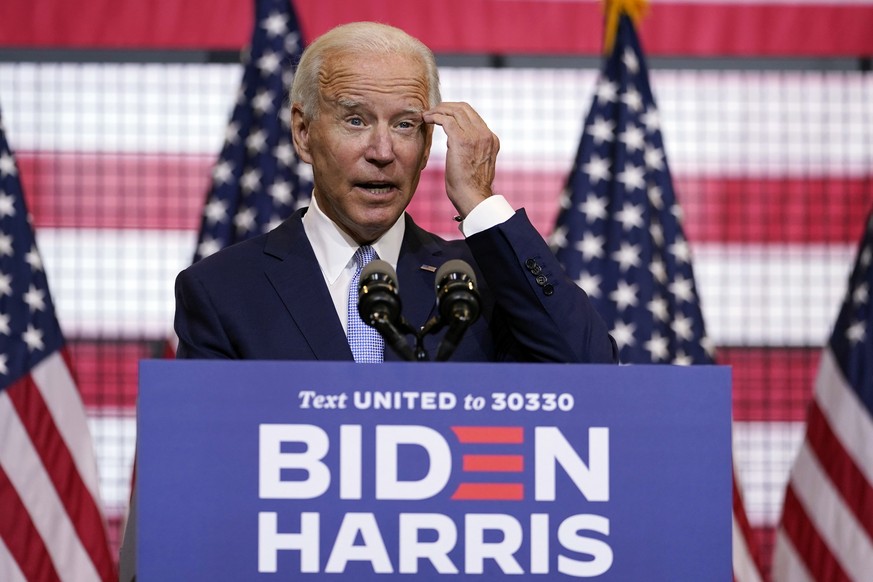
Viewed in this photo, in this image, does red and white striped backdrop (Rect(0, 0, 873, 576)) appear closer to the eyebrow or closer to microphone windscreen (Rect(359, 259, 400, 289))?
the eyebrow

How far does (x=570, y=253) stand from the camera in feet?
12.2

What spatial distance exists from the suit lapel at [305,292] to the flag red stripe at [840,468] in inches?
80.1

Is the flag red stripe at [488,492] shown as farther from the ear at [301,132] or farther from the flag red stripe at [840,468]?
the flag red stripe at [840,468]

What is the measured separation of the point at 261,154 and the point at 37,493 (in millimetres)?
1176

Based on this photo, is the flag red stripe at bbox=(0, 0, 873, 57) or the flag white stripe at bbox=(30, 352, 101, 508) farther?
the flag red stripe at bbox=(0, 0, 873, 57)

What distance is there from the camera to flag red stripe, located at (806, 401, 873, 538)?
11.3ft

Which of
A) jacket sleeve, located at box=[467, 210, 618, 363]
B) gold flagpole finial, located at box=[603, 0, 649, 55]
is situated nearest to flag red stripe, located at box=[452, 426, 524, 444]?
jacket sleeve, located at box=[467, 210, 618, 363]

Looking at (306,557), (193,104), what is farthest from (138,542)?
(193,104)

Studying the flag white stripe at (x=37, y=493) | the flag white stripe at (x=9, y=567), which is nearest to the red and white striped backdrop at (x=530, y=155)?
the flag white stripe at (x=37, y=493)

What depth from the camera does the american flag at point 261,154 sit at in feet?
12.1

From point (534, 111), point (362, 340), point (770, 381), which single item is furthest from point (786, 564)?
point (362, 340)

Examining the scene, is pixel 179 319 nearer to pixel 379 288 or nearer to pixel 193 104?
pixel 379 288

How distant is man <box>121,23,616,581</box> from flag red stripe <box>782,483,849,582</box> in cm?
179

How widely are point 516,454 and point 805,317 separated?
9.73 ft
